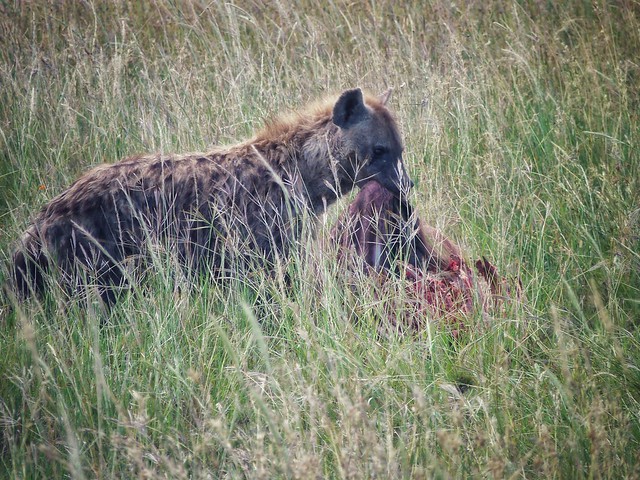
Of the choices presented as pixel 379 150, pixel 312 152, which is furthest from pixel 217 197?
pixel 379 150

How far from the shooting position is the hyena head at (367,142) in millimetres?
4496

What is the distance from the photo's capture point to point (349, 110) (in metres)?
4.52

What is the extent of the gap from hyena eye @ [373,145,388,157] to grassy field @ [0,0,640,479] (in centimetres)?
30

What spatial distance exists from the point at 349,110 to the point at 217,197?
104 cm

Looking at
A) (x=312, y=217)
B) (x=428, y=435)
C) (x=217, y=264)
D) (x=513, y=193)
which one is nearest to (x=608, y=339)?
(x=428, y=435)

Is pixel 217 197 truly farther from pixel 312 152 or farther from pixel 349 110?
pixel 349 110

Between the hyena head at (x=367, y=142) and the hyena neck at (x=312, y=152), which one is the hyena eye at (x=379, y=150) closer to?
the hyena head at (x=367, y=142)

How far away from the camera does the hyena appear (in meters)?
3.85

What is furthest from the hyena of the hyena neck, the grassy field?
the grassy field

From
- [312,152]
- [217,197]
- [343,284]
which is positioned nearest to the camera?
[343,284]

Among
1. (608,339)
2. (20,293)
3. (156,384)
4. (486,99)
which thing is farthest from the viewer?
(486,99)

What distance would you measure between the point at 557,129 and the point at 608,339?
7.73ft

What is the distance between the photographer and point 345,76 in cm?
581

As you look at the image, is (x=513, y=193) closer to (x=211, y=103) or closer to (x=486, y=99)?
(x=486, y=99)
